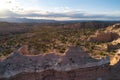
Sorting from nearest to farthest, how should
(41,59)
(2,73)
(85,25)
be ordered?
(2,73) < (41,59) < (85,25)

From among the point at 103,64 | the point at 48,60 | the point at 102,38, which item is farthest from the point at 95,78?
the point at 102,38

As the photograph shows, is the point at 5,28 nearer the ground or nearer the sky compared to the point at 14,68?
nearer the ground

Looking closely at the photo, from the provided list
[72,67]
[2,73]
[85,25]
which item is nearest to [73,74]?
[72,67]

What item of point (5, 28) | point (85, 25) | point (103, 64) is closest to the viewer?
point (103, 64)

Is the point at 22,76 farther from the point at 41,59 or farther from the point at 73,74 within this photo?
the point at 73,74

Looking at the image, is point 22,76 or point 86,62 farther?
Answer: point 86,62

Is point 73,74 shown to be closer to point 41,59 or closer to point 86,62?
point 86,62
